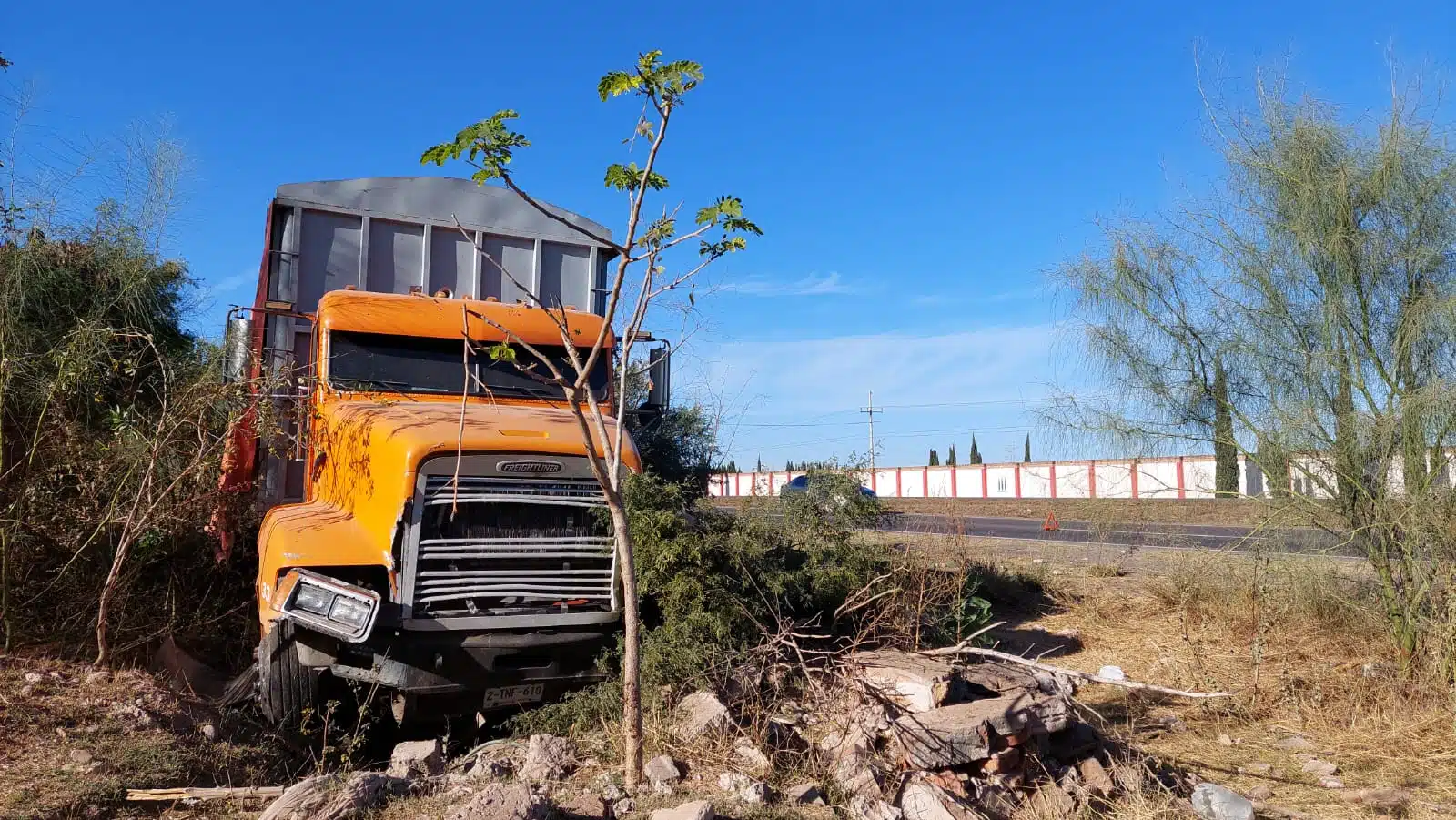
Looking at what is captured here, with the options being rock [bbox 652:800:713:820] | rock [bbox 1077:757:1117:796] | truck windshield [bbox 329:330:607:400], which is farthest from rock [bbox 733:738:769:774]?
truck windshield [bbox 329:330:607:400]

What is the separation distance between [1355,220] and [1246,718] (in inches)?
157

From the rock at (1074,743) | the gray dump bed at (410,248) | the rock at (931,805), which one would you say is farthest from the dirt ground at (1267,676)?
the gray dump bed at (410,248)

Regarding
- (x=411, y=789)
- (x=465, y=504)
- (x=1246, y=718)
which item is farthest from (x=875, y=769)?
(x=1246, y=718)

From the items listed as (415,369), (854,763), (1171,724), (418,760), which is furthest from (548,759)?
(1171,724)

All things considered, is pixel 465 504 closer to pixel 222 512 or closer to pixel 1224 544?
pixel 222 512

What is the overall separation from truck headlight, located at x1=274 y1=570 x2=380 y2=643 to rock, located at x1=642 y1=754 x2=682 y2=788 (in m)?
1.60

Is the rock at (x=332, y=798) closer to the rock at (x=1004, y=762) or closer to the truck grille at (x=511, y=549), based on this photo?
the truck grille at (x=511, y=549)

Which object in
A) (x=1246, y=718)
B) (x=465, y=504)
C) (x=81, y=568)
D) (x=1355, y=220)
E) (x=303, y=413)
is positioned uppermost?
(x=1355, y=220)

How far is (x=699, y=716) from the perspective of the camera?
212 inches

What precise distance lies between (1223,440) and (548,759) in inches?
235

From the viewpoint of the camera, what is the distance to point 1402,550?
24.0 ft

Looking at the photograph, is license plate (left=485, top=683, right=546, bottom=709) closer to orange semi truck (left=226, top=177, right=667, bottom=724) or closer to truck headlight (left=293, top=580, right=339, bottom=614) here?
orange semi truck (left=226, top=177, right=667, bottom=724)

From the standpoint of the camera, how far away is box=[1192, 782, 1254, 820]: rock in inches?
201

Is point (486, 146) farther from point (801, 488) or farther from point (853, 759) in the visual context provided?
point (801, 488)
